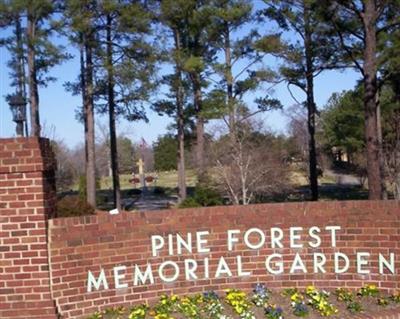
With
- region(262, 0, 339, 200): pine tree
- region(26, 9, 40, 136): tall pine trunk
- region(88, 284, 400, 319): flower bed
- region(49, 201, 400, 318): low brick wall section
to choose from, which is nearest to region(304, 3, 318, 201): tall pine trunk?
region(262, 0, 339, 200): pine tree

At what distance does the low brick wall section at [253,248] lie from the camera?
626cm

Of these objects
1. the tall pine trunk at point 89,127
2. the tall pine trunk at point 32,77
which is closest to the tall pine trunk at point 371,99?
the tall pine trunk at point 89,127

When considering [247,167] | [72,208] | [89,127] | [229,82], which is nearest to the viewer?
[72,208]

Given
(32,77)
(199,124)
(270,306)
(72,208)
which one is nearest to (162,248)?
(270,306)

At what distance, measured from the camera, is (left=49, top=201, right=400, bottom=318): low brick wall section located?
246 inches

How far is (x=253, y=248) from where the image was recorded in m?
6.68

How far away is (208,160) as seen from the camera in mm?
25953

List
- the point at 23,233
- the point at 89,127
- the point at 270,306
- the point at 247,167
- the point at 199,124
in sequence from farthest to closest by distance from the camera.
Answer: the point at 199,124 → the point at 89,127 → the point at 247,167 → the point at 270,306 → the point at 23,233

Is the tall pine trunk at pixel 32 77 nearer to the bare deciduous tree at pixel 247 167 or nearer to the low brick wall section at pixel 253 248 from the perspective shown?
the bare deciduous tree at pixel 247 167

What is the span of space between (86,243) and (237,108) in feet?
67.8

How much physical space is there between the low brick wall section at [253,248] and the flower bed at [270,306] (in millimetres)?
150

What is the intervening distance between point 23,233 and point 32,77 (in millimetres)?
21943

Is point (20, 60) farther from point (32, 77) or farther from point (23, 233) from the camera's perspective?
point (23, 233)

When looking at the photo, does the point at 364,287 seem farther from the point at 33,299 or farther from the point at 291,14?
the point at 291,14
